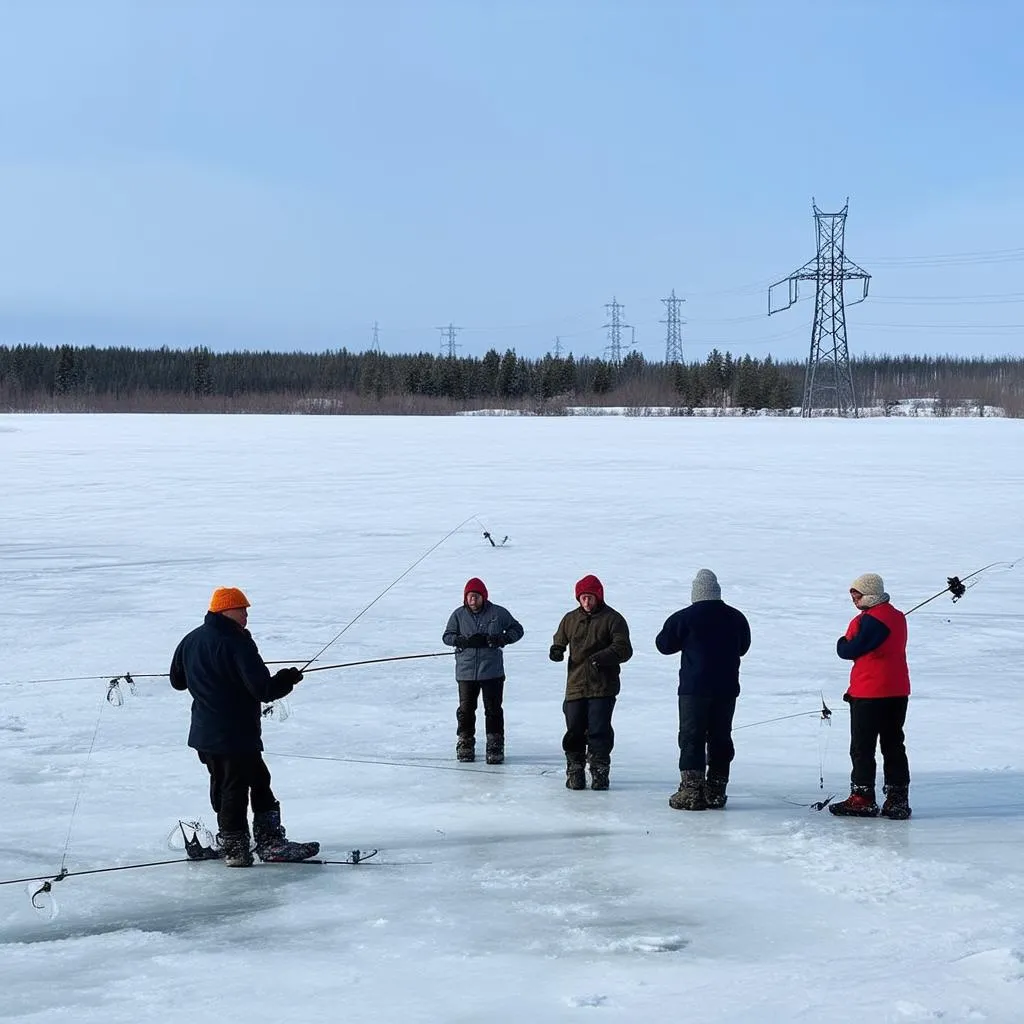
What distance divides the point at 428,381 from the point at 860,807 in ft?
368

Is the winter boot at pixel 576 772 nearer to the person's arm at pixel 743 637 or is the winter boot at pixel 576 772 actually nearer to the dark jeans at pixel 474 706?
the dark jeans at pixel 474 706

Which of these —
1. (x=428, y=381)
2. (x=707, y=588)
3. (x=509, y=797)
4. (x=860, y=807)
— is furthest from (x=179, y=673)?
(x=428, y=381)

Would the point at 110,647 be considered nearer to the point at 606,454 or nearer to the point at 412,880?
the point at 412,880

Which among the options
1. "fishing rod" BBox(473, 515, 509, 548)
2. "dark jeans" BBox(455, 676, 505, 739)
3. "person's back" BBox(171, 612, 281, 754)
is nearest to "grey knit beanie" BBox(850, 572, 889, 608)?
"dark jeans" BBox(455, 676, 505, 739)

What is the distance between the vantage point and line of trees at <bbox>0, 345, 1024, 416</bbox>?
9588 centimetres

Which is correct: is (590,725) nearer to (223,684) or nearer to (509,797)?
(509,797)

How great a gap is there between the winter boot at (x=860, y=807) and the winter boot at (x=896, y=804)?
0.06 m

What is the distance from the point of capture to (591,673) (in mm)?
7039

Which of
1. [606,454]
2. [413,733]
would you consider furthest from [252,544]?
[606,454]

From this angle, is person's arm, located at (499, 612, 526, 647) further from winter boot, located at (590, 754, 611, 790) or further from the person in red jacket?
the person in red jacket

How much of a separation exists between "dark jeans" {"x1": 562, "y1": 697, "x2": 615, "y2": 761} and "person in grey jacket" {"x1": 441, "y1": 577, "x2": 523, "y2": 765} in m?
0.73

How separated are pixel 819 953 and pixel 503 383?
113298 mm

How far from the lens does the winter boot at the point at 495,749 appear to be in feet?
26.1

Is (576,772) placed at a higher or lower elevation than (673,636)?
lower
